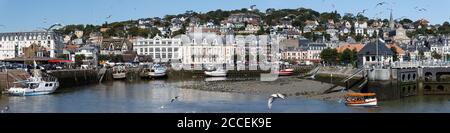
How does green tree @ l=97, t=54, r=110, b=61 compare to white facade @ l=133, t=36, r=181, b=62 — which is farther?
white facade @ l=133, t=36, r=181, b=62

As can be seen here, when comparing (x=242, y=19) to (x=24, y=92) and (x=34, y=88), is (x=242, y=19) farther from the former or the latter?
(x=24, y=92)

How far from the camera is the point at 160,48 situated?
71125 mm

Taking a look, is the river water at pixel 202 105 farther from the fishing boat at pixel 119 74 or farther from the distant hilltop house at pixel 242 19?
the distant hilltop house at pixel 242 19

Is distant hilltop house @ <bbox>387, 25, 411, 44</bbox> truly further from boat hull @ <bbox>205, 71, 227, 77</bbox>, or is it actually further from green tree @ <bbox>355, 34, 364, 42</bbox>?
boat hull @ <bbox>205, 71, 227, 77</bbox>

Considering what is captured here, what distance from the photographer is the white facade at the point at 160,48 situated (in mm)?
70062

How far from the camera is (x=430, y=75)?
98.1ft

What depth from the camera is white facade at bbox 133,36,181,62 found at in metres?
70.1

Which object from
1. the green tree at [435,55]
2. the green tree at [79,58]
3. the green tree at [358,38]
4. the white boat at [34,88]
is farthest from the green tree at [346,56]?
the green tree at [358,38]

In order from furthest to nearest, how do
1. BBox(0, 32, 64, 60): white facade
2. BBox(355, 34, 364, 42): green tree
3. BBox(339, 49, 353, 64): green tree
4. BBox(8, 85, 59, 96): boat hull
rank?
BBox(355, 34, 364, 42): green tree, BBox(0, 32, 64, 60): white facade, BBox(339, 49, 353, 64): green tree, BBox(8, 85, 59, 96): boat hull

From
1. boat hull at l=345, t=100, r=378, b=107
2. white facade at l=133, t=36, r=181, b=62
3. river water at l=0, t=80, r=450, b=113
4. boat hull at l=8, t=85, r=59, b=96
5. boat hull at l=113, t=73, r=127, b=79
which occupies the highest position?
white facade at l=133, t=36, r=181, b=62

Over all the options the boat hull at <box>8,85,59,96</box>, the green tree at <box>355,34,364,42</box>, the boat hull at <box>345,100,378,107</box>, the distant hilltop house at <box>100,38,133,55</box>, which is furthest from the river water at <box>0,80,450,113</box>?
the green tree at <box>355,34,364,42</box>
